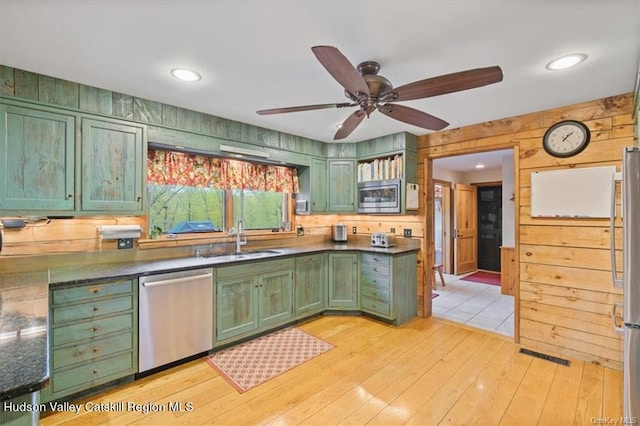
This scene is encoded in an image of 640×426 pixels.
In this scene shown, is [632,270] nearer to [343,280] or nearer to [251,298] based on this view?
[343,280]

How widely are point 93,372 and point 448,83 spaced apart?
3.08m

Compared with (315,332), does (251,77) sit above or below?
above

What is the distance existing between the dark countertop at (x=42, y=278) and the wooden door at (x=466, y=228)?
3.22 metres

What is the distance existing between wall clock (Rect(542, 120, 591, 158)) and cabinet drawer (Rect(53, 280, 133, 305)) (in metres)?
3.95

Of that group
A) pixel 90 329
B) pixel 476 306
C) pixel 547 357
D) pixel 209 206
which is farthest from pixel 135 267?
pixel 476 306

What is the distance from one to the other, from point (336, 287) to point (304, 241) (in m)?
0.82

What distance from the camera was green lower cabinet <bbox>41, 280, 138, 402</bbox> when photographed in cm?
200

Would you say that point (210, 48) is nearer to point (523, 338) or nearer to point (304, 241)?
point (304, 241)

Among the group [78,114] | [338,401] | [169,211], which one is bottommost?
[338,401]

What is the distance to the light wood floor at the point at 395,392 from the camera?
196 cm

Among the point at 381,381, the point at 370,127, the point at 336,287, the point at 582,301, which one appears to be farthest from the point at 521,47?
the point at 336,287

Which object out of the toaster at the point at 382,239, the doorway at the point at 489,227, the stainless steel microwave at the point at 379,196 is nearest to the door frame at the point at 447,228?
the doorway at the point at 489,227

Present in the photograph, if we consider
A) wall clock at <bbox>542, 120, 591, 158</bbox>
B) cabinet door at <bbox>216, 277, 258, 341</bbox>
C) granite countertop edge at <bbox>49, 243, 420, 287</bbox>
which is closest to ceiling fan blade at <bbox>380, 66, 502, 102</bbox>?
wall clock at <bbox>542, 120, 591, 158</bbox>

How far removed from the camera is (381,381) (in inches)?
93.4
